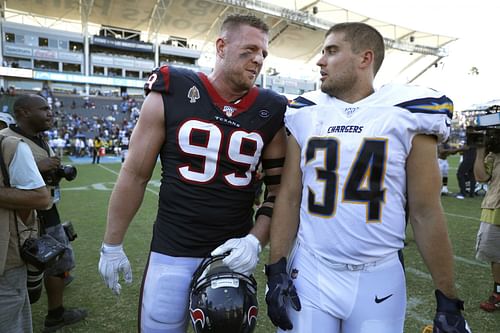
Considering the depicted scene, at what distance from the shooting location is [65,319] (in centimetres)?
315

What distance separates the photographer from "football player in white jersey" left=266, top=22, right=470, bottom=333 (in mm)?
1583

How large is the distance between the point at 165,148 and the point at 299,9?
4220cm

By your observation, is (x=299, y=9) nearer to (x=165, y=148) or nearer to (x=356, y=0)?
(x=356, y=0)

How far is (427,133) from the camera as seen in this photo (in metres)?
1.60

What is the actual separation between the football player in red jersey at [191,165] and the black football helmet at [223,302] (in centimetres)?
21

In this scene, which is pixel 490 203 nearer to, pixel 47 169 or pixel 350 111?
pixel 350 111

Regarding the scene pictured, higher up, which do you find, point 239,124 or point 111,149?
point 239,124

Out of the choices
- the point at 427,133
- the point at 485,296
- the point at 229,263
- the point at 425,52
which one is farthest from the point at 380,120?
the point at 425,52

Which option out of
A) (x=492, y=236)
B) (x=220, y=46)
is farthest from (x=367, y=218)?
(x=492, y=236)

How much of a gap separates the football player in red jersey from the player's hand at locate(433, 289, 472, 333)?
0.85 m

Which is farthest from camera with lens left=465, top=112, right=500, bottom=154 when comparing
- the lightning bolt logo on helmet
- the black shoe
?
the black shoe

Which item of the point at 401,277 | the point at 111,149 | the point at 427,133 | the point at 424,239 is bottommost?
the point at 111,149

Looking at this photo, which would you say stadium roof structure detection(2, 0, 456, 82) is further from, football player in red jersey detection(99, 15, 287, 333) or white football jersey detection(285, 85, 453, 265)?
white football jersey detection(285, 85, 453, 265)

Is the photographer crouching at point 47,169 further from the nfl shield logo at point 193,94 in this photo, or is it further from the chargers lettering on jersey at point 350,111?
the chargers lettering on jersey at point 350,111
